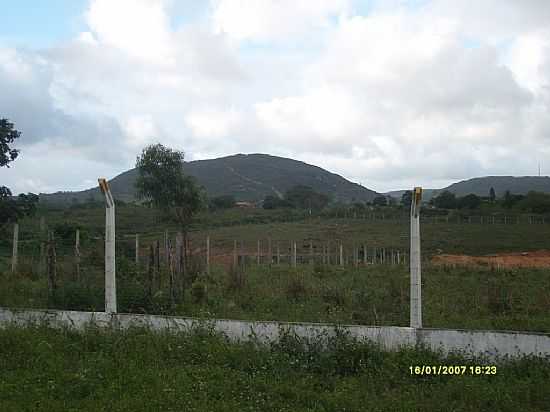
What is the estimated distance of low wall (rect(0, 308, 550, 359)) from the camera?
19.4ft

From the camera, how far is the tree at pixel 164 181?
87.2 feet

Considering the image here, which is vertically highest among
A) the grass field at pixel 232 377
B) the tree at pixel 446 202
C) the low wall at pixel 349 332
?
the tree at pixel 446 202

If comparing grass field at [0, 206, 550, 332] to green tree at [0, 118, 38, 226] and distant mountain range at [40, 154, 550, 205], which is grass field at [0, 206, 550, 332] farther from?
distant mountain range at [40, 154, 550, 205]

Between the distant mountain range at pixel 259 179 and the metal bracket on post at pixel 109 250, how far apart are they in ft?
341

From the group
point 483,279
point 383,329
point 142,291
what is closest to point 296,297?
point 142,291

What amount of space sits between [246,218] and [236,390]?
164 ft

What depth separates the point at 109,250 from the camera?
6898mm

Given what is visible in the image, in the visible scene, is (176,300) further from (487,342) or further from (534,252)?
(534,252)

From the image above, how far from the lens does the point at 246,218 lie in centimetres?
5500

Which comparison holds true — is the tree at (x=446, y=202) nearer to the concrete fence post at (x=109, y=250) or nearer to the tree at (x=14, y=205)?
the tree at (x=14, y=205)

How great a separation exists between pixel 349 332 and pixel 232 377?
57.1 inches

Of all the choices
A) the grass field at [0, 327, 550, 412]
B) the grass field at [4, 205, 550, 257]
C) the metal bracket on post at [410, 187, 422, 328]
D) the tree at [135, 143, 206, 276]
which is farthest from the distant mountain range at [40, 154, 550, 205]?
the metal bracket on post at [410, 187, 422, 328]

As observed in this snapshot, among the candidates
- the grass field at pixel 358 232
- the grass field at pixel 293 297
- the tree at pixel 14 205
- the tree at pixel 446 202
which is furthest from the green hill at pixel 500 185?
the tree at pixel 14 205

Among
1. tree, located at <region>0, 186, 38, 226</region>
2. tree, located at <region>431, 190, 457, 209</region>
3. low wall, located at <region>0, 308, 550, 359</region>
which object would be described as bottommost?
low wall, located at <region>0, 308, 550, 359</region>
